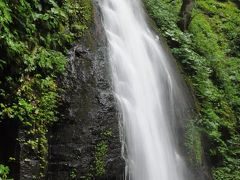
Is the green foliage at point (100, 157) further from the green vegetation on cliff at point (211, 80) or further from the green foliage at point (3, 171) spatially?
the green vegetation on cliff at point (211, 80)

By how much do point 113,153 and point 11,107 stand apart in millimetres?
1511

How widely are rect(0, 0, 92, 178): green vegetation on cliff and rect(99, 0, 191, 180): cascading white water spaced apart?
121 cm

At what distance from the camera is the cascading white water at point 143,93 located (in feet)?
18.4

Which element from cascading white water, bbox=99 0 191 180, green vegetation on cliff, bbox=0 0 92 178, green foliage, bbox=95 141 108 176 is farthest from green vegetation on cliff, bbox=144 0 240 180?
green vegetation on cliff, bbox=0 0 92 178

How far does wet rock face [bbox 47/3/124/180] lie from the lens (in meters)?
4.45

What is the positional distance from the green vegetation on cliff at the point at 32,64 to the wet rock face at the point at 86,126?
0.18 m

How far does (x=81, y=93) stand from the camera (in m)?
4.82

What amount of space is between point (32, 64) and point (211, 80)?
21.4 feet

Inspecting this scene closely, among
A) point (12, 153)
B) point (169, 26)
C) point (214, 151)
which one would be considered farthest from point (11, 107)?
point (169, 26)

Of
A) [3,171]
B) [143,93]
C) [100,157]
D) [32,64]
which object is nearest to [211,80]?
[143,93]

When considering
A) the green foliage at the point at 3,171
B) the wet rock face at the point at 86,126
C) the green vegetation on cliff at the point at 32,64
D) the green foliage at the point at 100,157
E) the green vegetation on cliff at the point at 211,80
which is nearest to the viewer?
the green foliage at the point at 3,171

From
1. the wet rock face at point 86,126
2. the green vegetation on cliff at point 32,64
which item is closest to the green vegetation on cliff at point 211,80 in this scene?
the wet rock face at point 86,126

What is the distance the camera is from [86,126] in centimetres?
472

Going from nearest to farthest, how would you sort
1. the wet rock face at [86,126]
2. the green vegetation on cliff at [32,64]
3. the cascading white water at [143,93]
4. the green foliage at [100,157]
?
the green vegetation on cliff at [32,64], the wet rock face at [86,126], the green foliage at [100,157], the cascading white water at [143,93]
